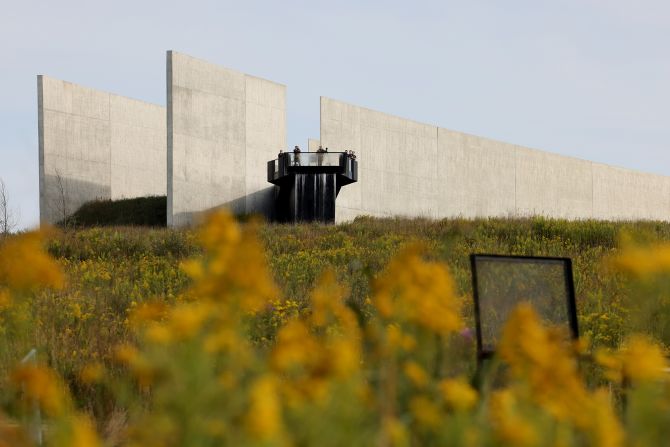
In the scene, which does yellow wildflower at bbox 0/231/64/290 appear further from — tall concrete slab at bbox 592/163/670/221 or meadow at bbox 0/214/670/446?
tall concrete slab at bbox 592/163/670/221

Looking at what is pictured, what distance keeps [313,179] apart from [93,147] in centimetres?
1119

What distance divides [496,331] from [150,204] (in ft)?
91.3

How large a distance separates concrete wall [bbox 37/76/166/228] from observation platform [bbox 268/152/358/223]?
842cm

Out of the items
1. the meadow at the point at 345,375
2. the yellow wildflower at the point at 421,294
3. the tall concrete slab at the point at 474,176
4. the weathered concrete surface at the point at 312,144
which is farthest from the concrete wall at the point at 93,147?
the yellow wildflower at the point at 421,294

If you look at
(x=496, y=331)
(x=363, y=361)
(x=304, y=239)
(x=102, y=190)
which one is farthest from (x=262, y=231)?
(x=102, y=190)

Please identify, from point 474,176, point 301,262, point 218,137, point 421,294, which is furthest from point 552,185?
point 421,294

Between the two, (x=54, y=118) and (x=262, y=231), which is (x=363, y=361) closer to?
(x=262, y=231)

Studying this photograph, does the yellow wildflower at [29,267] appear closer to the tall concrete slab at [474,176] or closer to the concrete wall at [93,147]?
the concrete wall at [93,147]

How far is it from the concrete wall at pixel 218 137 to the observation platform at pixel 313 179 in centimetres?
293

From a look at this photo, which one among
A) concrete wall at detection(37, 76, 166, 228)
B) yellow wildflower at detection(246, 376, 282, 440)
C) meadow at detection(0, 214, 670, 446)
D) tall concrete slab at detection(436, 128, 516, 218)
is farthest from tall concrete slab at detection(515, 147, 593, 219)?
yellow wildflower at detection(246, 376, 282, 440)

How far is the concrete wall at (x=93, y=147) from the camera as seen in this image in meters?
30.3

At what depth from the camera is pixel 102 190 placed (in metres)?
32.6

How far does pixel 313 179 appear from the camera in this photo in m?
24.6

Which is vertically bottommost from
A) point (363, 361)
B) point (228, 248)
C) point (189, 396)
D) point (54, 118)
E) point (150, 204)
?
point (363, 361)
